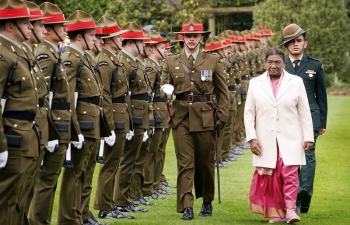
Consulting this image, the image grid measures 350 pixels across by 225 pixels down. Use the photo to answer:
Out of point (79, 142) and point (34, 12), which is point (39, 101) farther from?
point (79, 142)

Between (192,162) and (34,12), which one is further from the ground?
(34,12)

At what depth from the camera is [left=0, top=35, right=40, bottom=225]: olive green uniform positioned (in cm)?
884

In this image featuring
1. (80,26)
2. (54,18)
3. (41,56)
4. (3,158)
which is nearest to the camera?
(3,158)

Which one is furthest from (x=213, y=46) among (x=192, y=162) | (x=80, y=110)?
(x=80, y=110)

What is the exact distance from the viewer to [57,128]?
402 inches

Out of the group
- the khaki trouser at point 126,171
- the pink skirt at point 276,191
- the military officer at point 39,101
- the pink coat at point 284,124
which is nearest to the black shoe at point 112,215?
the khaki trouser at point 126,171

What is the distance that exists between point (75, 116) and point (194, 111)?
254 cm

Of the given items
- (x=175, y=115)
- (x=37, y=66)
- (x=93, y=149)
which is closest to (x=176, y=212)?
(x=175, y=115)

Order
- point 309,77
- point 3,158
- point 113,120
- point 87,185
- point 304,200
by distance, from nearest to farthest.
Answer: point 3,158 → point 87,185 → point 113,120 → point 304,200 → point 309,77

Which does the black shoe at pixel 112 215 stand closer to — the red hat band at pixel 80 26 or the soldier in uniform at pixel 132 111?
the soldier in uniform at pixel 132 111

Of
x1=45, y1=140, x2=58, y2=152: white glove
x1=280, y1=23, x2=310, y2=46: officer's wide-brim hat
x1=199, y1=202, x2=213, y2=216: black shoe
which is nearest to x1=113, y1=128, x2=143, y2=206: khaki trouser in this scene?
x1=199, y1=202, x2=213, y2=216: black shoe

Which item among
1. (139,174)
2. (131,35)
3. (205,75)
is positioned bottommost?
(139,174)

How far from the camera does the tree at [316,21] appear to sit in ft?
157

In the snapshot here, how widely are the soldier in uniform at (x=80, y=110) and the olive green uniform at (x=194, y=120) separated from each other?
5.50 ft
